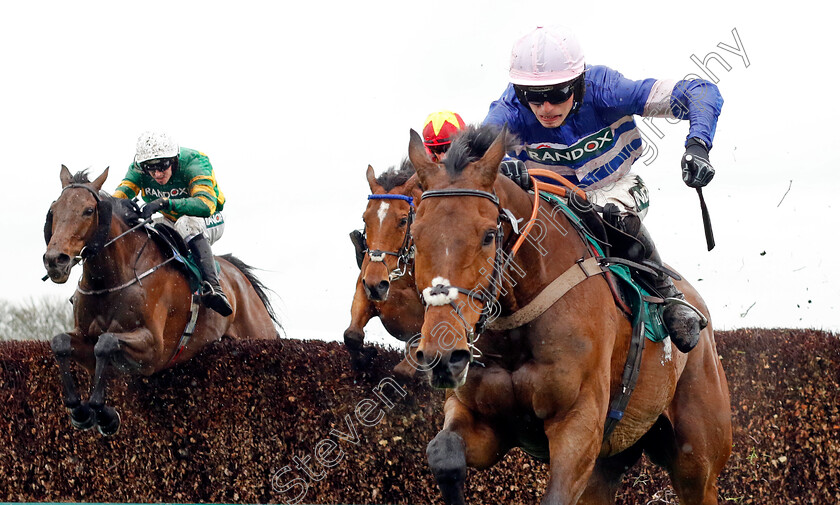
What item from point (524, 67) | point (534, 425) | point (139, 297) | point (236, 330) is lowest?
point (236, 330)

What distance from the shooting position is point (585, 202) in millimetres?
3945

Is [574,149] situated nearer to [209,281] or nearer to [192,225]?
[209,281]

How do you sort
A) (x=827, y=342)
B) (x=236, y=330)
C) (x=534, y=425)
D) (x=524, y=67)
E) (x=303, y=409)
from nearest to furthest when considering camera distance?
(x=534, y=425)
(x=524, y=67)
(x=827, y=342)
(x=303, y=409)
(x=236, y=330)

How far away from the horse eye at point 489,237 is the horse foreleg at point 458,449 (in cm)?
74

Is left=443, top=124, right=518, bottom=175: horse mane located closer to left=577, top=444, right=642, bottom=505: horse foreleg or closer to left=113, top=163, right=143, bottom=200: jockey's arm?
left=577, top=444, right=642, bottom=505: horse foreleg

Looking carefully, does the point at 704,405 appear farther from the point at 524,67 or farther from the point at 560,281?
the point at 524,67

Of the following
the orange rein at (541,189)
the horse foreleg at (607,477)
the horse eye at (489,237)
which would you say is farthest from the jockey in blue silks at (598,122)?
the horse foreleg at (607,477)

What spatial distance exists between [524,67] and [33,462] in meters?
5.73

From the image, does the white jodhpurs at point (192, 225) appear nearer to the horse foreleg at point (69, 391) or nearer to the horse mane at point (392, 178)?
the horse foreleg at point (69, 391)

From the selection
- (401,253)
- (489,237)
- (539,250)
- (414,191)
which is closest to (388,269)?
(401,253)

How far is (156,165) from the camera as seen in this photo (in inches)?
291

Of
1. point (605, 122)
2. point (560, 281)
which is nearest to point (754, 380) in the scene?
point (605, 122)

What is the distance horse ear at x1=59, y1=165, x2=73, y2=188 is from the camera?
682 centimetres

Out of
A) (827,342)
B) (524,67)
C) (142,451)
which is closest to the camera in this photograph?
(524,67)
